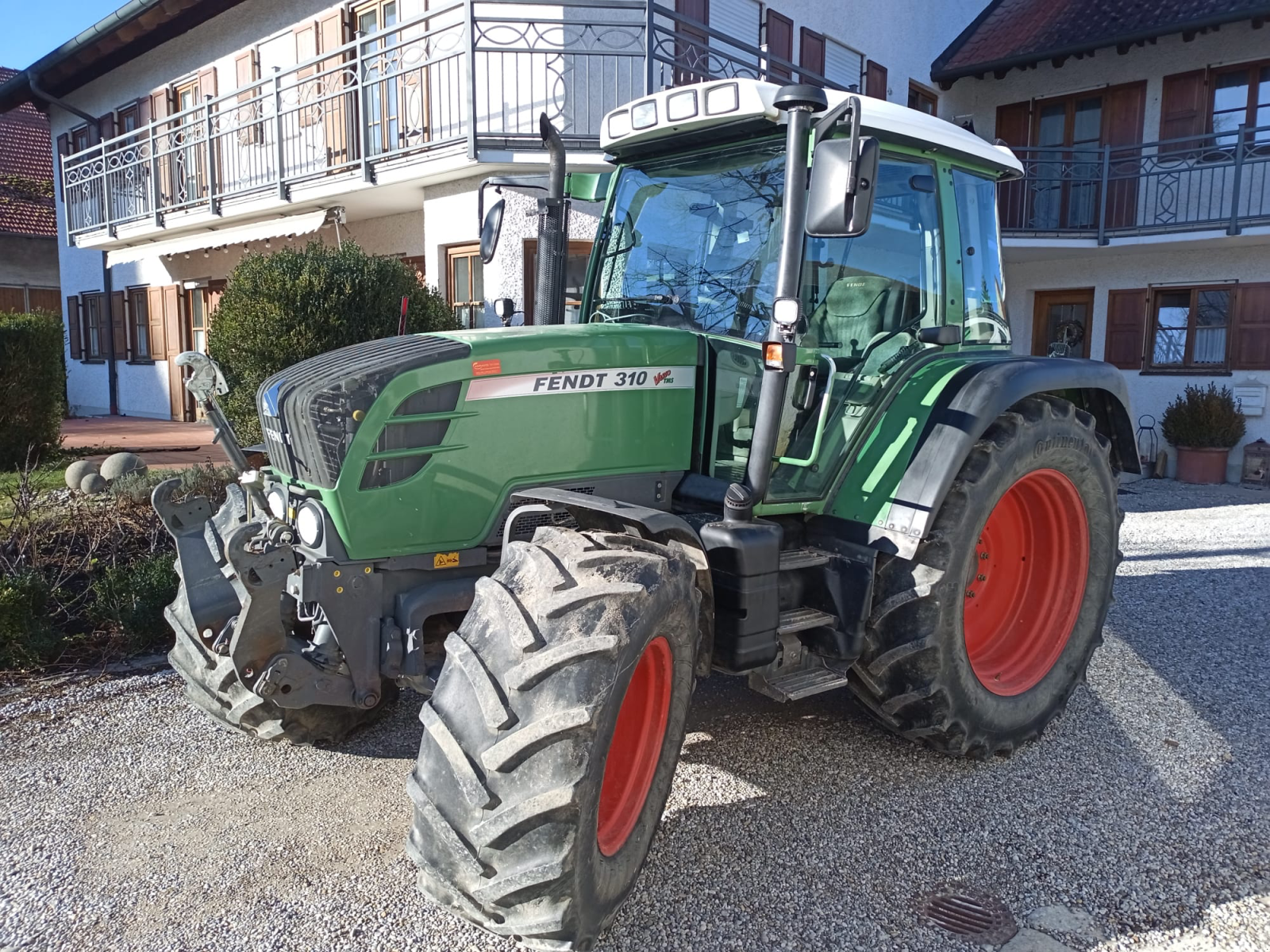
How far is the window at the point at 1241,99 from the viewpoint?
12.1 m

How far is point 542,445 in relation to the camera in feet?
9.69

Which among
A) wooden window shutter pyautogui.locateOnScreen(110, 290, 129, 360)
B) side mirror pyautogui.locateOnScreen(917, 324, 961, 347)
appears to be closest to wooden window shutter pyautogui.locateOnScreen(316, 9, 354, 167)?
wooden window shutter pyautogui.locateOnScreen(110, 290, 129, 360)

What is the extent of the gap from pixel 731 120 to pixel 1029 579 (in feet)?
7.49

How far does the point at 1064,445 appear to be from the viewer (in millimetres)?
3604

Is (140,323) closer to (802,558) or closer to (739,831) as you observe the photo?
(802,558)

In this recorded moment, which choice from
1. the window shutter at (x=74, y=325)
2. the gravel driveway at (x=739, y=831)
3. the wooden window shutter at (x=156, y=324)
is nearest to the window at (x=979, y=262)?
the gravel driveway at (x=739, y=831)

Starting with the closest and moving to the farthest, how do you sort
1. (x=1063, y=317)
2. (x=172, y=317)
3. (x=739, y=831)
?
(x=739, y=831)
(x=1063, y=317)
(x=172, y=317)

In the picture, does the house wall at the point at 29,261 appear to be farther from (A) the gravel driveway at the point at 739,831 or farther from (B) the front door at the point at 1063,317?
(A) the gravel driveway at the point at 739,831

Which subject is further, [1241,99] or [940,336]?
[1241,99]

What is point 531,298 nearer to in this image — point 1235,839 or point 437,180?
point 437,180

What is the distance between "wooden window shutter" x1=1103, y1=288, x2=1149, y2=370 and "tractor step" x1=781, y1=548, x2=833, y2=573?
11.4m

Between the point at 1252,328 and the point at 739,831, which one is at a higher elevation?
the point at 1252,328

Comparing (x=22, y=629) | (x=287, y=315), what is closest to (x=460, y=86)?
(x=287, y=315)

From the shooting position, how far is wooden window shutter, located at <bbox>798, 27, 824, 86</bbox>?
1172 cm
